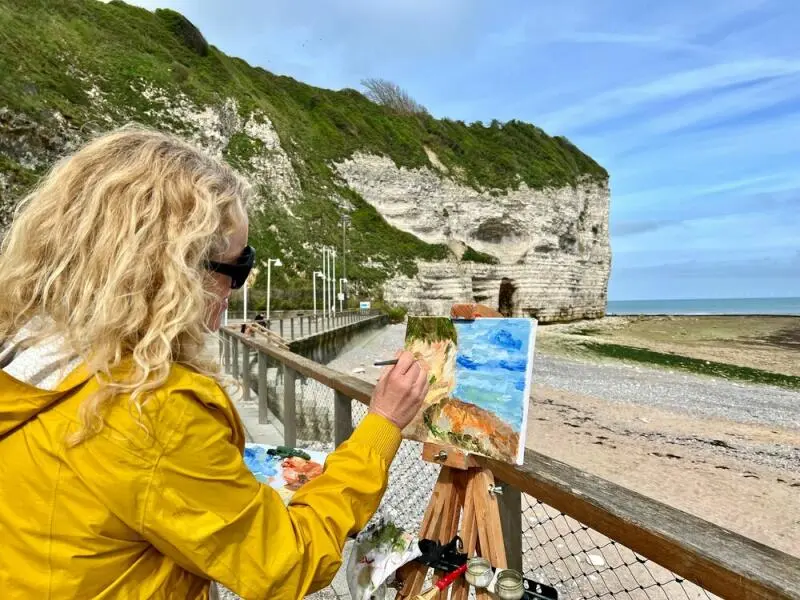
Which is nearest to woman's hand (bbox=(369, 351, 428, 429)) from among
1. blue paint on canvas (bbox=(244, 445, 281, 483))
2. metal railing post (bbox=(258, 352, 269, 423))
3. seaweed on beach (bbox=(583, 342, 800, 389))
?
blue paint on canvas (bbox=(244, 445, 281, 483))

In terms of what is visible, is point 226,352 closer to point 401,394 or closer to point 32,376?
point 401,394

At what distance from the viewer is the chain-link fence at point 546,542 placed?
4.18 meters

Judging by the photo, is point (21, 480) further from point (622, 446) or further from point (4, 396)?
point (622, 446)

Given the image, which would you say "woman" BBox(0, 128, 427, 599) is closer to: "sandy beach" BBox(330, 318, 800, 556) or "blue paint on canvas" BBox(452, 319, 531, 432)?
"blue paint on canvas" BBox(452, 319, 531, 432)

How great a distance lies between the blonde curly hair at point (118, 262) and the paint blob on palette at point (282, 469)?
4.04 ft

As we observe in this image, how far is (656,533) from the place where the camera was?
135 centimetres

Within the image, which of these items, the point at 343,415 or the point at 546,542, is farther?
the point at 546,542

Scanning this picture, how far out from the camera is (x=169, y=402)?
109 centimetres

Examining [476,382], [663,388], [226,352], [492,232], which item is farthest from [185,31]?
[476,382]

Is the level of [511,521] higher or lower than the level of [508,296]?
higher

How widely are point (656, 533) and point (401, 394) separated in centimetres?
71

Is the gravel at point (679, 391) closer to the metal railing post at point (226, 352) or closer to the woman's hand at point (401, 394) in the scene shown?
the metal railing post at point (226, 352)

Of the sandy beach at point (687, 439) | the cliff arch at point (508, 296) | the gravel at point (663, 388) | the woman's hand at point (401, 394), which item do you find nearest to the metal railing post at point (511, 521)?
the woman's hand at point (401, 394)

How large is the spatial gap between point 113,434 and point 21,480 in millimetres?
236
